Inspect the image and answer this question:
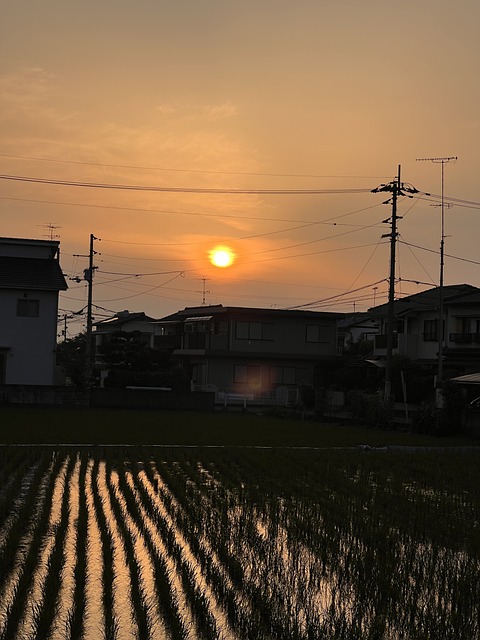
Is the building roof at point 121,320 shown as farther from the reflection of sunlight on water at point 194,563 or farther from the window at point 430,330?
the reflection of sunlight on water at point 194,563

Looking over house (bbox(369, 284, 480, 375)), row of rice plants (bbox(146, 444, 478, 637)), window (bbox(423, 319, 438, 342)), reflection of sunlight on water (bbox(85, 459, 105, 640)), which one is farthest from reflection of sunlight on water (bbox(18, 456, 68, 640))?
window (bbox(423, 319, 438, 342))

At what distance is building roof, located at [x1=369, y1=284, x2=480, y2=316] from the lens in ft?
152

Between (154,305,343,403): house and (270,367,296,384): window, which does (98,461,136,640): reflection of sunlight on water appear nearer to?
(154,305,343,403): house

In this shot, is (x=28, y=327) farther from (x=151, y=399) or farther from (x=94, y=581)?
(x=94, y=581)

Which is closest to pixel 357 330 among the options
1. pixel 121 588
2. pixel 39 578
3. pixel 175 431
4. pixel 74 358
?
pixel 74 358

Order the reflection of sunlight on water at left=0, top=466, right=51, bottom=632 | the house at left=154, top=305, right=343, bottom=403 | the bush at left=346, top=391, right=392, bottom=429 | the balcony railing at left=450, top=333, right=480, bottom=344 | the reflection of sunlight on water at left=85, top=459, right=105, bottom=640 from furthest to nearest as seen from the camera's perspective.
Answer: the house at left=154, top=305, right=343, bottom=403
the balcony railing at left=450, top=333, right=480, bottom=344
the bush at left=346, top=391, right=392, bottom=429
the reflection of sunlight on water at left=0, top=466, right=51, bottom=632
the reflection of sunlight on water at left=85, top=459, right=105, bottom=640

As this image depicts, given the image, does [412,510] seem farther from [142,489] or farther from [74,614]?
[74,614]

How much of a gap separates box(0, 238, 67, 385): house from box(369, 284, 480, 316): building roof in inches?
832

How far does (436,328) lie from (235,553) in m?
40.3

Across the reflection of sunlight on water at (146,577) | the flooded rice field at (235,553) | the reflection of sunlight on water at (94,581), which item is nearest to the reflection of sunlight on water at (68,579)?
the flooded rice field at (235,553)

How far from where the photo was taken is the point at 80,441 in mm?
22234

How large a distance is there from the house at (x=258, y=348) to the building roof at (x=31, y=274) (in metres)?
12.9

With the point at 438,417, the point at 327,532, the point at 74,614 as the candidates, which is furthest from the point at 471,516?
the point at 438,417

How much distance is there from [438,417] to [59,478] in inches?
657
